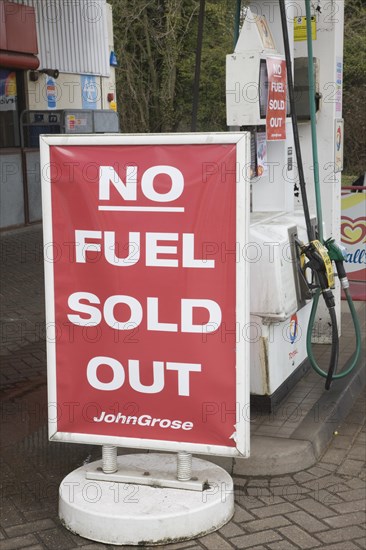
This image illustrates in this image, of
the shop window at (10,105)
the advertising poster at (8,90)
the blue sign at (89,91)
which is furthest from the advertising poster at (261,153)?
the blue sign at (89,91)

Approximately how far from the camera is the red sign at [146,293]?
3.61m

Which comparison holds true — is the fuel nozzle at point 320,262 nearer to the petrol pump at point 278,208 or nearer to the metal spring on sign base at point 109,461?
the petrol pump at point 278,208

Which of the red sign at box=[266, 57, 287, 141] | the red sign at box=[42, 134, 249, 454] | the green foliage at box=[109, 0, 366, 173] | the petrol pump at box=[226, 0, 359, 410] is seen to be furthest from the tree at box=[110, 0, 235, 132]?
the red sign at box=[42, 134, 249, 454]

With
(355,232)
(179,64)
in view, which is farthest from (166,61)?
(355,232)

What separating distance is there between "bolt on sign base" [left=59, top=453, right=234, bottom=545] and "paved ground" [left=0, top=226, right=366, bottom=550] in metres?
0.07

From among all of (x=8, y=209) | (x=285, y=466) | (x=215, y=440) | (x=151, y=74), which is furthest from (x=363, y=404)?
(x=151, y=74)

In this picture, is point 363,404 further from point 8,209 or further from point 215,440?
point 8,209

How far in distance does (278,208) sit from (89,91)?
1422 cm

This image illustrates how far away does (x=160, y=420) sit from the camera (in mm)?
3734

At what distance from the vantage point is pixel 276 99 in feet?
16.9

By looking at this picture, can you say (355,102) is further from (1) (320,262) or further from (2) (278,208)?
(1) (320,262)

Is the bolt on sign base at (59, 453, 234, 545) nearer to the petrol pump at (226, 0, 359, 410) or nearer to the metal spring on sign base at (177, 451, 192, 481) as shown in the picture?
the metal spring on sign base at (177, 451, 192, 481)

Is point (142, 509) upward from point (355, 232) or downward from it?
downward

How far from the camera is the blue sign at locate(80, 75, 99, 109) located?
18547mm
